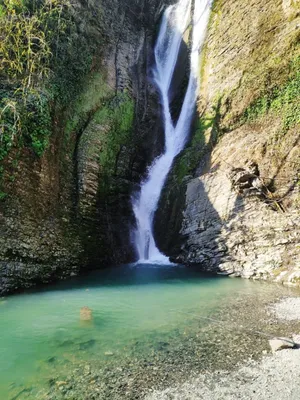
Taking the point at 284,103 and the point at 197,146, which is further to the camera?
the point at 197,146

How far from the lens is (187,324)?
19.8 feet

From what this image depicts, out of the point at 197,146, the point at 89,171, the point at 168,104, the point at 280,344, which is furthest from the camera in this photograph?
the point at 168,104

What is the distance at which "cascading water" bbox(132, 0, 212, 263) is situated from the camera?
14.6m

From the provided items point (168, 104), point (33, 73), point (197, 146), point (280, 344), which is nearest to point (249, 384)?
point (280, 344)

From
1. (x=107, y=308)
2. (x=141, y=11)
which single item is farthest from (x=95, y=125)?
(x=141, y=11)

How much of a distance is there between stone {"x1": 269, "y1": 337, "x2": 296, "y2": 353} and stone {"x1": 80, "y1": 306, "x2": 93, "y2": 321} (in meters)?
3.57

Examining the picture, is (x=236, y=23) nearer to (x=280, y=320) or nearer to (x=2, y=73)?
(x=2, y=73)

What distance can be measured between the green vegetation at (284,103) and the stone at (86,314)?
8934 millimetres

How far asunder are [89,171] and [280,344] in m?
10.3

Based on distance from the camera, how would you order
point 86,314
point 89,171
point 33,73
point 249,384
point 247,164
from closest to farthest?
point 249,384
point 86,314
point 33,73
point 247,164
point 89,171

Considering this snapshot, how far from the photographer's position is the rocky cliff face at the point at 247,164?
10.5 meters

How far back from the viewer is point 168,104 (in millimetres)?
20188

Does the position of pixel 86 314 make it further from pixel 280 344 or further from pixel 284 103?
pixel 284 103

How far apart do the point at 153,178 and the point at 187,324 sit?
10.7m
